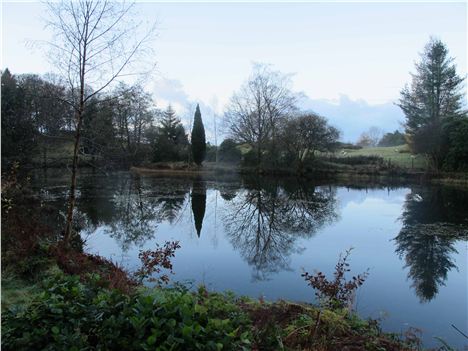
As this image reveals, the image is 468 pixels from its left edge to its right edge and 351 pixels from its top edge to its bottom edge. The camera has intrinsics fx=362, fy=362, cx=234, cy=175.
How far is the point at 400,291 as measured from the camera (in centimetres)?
694

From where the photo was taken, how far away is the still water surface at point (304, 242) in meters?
6.63

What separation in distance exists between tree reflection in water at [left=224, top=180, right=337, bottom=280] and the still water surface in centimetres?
4

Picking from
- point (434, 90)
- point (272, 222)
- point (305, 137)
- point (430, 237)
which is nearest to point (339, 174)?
point (305, 137)

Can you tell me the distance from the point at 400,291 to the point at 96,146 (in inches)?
264

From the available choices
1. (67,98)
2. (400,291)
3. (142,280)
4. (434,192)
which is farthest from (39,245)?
(434,192)

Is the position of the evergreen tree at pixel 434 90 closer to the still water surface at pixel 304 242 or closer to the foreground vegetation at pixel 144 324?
the still water surface at pixel 304 242

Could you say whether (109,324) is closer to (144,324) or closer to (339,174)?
(144,324)

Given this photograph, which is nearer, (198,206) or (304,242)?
(304,242)

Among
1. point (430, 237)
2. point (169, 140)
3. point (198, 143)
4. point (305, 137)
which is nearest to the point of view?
point (430, 237)

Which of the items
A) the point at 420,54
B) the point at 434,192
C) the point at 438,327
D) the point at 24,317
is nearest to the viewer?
the point at 24,317

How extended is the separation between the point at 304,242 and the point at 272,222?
2686mm

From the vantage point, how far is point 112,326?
86.1 inches

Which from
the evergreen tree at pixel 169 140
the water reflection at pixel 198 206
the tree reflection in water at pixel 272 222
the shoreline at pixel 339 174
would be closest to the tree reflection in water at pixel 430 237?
the tree reflection in water at pixel 272 222

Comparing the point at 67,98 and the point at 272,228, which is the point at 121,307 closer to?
the point at 67,98
